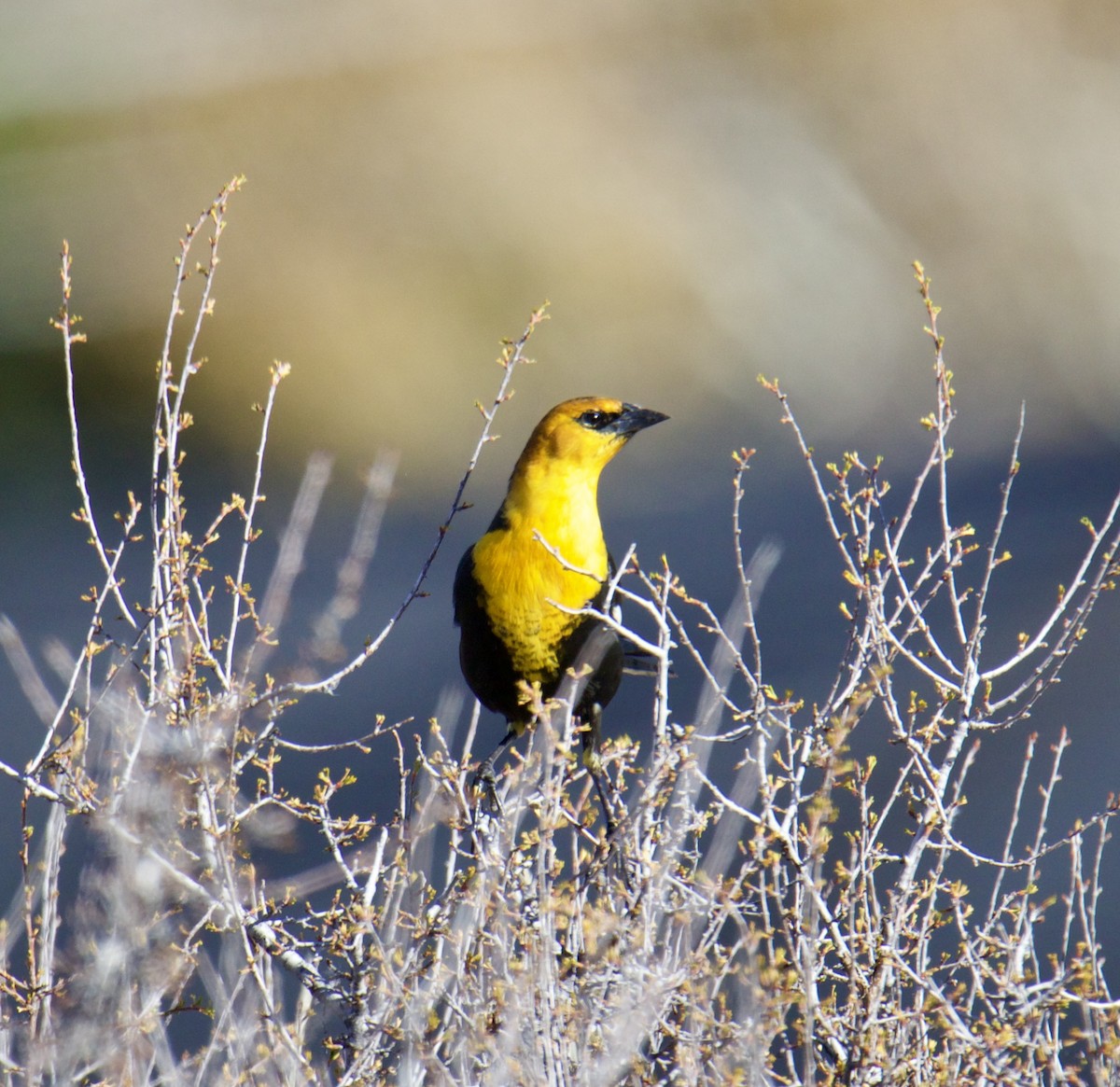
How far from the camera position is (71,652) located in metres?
10.0

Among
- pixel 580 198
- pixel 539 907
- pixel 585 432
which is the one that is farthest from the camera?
pixel 580 198

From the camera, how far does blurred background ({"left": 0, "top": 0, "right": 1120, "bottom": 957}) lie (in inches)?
434

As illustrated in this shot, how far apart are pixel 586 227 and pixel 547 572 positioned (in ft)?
26.4

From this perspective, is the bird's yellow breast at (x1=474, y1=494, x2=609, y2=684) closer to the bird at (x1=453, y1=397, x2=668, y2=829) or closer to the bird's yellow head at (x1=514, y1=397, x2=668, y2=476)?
the bird at (x1=453, y1=397, x2=668, y2=829)

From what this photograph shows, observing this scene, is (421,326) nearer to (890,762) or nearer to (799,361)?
(799,361)

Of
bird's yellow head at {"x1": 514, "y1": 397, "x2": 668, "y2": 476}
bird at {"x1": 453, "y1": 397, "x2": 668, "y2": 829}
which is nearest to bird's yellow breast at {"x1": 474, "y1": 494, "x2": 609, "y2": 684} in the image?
bird at {"x1": 453, "y1": 397, "x2": 668, "y2": 829}

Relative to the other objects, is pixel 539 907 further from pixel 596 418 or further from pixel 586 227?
pixel 586 227

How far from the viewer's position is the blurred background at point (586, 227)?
36.2ft

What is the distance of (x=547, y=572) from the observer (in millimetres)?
3861

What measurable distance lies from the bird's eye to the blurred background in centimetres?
675

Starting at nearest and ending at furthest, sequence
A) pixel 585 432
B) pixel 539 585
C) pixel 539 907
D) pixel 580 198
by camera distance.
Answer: pixel 539 907 → pixel 539 585 → pixel 585 432 → pixel 580 198

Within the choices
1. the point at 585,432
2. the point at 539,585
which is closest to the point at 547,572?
the point at 539,585

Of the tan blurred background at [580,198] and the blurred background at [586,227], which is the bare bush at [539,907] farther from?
the tan blurred background at [580,198]

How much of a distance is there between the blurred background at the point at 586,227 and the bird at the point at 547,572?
669 cm
